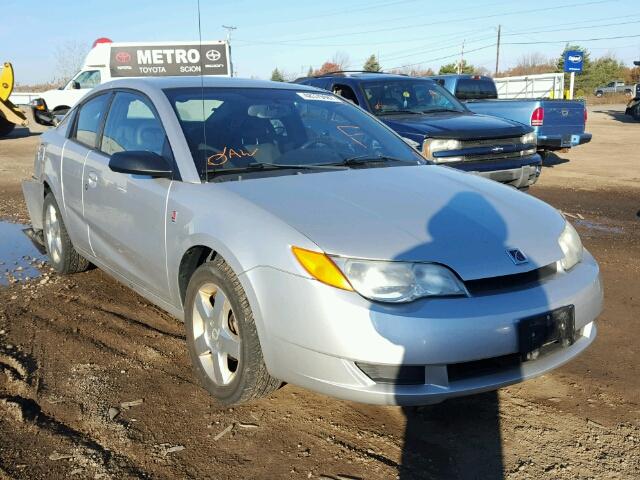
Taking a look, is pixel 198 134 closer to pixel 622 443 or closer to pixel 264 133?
pixel 264 133

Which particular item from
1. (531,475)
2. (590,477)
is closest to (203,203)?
(531,475)

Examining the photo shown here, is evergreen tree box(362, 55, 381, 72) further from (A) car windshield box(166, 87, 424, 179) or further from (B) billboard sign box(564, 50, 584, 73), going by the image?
(A) car windshield box(166, 87, 424, 179)

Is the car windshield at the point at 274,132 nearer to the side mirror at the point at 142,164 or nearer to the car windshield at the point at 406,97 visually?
the side mirror at the point at 142,164

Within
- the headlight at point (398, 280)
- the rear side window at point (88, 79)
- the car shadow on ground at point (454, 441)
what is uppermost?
the rear side window at point (88, 79)

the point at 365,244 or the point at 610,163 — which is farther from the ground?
the point at 365,244

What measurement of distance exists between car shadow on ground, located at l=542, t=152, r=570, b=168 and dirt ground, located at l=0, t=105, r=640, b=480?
1039cm

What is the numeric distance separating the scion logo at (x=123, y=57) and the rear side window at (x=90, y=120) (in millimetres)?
17000

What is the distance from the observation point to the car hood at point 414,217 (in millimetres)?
2734

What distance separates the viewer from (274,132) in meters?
3.94

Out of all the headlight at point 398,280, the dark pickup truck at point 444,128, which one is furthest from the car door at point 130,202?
the dark pickup truck at point 444,128

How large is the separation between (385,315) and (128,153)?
1.84m

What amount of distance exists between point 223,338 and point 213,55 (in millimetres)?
19307

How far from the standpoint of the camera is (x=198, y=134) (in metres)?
3.67

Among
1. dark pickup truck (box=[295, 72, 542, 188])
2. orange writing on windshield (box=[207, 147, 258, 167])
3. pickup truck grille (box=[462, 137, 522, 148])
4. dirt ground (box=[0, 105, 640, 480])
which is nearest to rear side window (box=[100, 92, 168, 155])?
orange writing on windshield (box=[207, 147, 258, 167])
